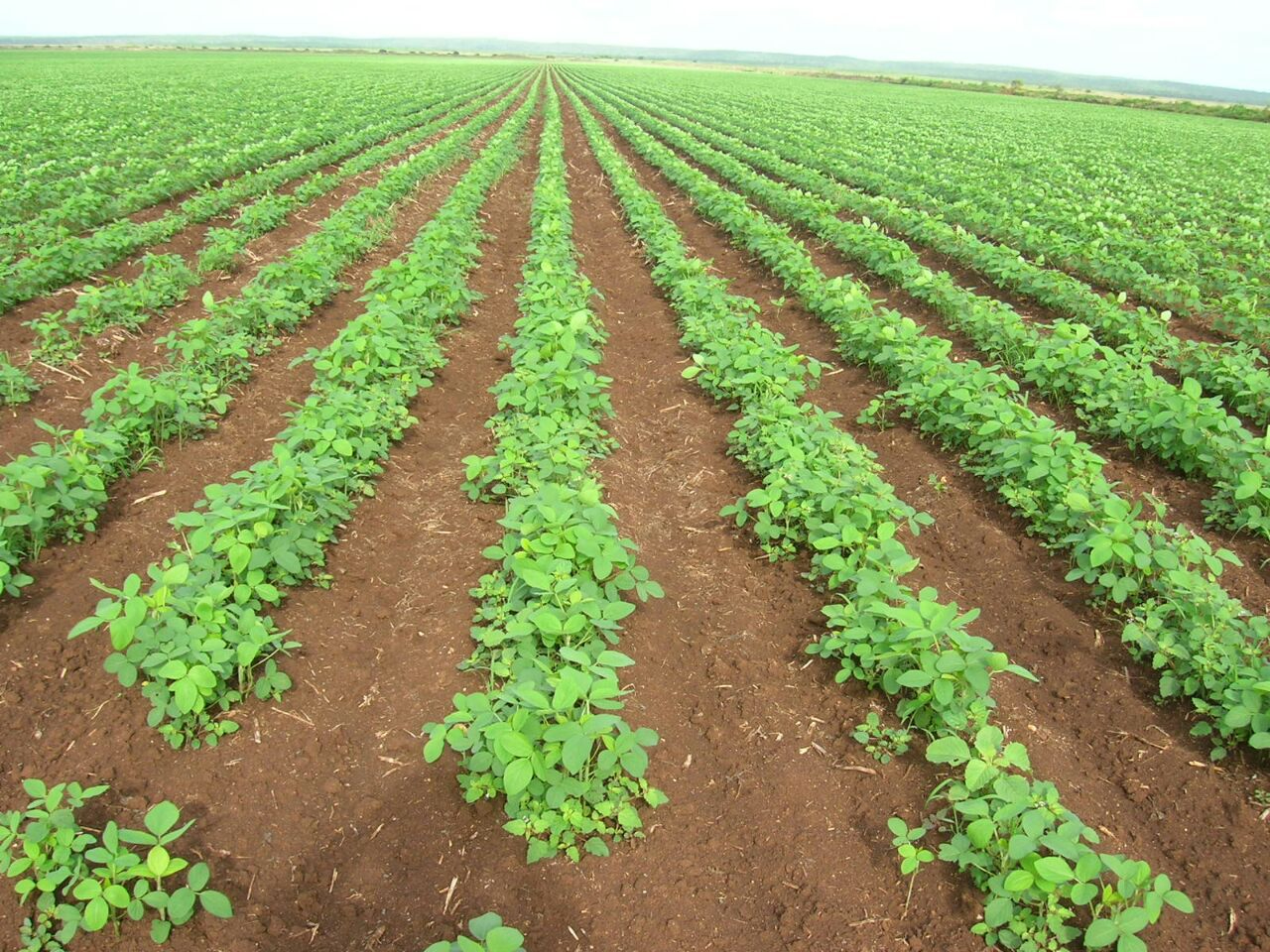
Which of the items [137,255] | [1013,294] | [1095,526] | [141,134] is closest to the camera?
[1095,526]

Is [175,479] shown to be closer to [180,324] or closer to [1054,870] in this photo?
[180,324]

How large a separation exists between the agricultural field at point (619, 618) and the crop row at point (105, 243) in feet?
0.35

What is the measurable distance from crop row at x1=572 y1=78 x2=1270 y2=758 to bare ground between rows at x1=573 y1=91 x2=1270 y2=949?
6.0 inches

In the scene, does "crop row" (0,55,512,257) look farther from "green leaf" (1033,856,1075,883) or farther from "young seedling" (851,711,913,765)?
"green leaf" (1033,856,1075,883)

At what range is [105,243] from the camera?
8.38 metres

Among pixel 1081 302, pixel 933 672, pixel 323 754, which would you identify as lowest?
pixel 323 754

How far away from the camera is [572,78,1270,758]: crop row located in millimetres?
3215

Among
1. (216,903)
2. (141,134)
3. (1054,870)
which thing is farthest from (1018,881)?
(141,134)

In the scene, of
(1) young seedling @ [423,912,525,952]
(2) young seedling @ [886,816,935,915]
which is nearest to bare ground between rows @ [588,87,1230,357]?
(2) young seedling @ [886,816,935,915]

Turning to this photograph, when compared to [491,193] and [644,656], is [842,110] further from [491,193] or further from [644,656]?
[644,656]

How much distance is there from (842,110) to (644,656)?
126 feet

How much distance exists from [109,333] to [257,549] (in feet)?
16.6

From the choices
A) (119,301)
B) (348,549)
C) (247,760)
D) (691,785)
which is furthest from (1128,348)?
(119,301)

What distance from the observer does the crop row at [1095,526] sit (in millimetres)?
3215
